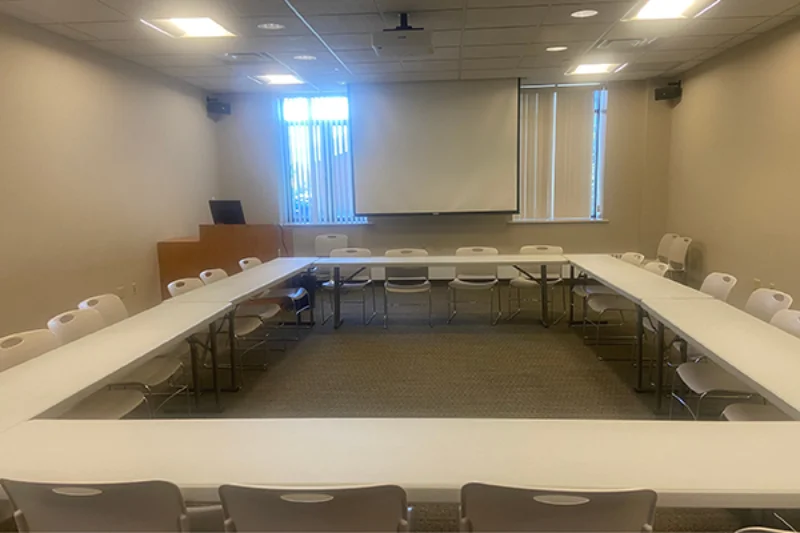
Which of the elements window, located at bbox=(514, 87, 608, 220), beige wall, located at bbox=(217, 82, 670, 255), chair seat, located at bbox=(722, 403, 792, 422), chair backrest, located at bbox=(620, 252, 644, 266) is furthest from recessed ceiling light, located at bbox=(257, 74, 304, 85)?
chair seat, located at bbox=(722, 403, 792, 422)

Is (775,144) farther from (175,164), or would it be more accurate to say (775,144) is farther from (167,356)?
(175,164)

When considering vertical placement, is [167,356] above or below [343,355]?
above

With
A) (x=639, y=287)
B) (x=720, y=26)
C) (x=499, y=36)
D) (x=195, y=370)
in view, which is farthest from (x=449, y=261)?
(x=720, y=26)

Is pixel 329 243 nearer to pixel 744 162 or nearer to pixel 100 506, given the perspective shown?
pixel 744 162

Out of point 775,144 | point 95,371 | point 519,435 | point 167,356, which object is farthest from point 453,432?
point 775,144

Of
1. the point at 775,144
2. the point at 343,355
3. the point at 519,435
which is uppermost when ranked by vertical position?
the point at 775,144

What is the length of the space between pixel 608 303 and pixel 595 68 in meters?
3.58

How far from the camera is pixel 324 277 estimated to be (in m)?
7.89

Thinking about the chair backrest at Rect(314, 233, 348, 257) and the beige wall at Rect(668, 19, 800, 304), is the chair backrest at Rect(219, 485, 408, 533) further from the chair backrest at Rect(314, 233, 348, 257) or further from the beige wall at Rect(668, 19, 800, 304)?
the chair backrest at Rect(314, 233, 348, 257)

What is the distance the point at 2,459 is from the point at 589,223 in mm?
7957

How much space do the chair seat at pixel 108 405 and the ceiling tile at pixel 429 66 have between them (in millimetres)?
5016

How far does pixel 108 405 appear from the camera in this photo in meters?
2.91

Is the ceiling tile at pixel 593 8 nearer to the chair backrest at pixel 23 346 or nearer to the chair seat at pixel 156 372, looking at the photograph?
the chair seat at pixel 156 372

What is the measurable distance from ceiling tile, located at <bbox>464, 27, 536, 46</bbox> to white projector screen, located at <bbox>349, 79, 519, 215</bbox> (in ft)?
7.54
